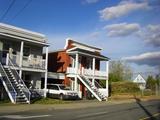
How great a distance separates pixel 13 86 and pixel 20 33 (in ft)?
27.4

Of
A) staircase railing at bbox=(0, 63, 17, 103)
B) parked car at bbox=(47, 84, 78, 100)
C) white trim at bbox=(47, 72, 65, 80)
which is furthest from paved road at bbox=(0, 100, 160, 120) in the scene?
white trim at bbox=(47, 72, 65, 80)

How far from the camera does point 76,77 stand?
42.7 meters

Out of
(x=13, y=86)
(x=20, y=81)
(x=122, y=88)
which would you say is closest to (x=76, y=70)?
(x=20, y=81)

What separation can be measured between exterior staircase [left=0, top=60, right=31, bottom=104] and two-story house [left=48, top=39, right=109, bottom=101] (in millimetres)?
10301

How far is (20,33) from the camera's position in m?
35.8

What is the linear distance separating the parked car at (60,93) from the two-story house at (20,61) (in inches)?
60.6

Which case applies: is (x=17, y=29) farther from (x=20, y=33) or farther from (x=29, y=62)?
(x=29, y=62)

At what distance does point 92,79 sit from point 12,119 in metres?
30.3

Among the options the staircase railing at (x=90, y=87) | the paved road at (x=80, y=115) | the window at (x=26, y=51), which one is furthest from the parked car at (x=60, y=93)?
the paved road at (x=80, y=115)

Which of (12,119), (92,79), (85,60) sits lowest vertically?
(12,119)

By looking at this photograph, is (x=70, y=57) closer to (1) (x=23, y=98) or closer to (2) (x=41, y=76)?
(2) (x=41, y=76)

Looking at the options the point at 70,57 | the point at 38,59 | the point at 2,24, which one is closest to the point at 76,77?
the point at 70,57

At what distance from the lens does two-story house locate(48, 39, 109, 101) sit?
140ft

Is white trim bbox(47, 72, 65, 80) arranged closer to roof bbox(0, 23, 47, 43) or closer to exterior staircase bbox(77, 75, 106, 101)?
exterior staircase bbox(77, 75, 106, 101)
